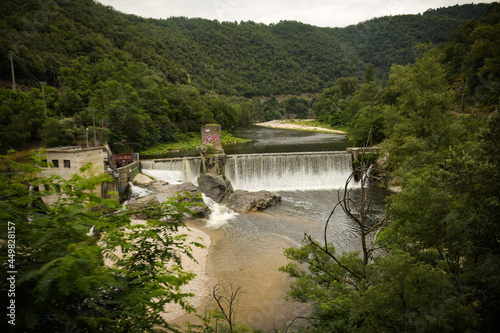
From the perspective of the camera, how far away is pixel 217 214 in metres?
19.7

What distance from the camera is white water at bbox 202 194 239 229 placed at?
18.2 m

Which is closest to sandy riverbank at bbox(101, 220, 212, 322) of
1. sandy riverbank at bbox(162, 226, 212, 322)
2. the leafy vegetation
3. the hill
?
sandy riverbank at bbox(162, 226, 212, 322)

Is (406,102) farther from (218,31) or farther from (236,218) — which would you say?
(218,31)

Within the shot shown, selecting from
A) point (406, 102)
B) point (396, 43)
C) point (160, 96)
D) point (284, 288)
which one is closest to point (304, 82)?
point (396, 43)

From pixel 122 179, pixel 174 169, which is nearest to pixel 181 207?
pixel 122 179

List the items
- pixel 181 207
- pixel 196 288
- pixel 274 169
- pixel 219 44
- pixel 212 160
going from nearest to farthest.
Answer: pixel 181 207 → pixel 196 288 → pixel 212 160 → pixel 274 169 → pixel 219 44

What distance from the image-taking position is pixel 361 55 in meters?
172

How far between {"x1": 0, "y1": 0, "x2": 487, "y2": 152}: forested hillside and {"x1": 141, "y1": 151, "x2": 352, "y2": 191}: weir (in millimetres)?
10063

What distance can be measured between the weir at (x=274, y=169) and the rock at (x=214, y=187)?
2.57 meters

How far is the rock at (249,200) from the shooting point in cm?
2034

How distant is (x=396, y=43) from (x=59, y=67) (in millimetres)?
174286

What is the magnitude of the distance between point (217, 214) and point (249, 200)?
2667mm

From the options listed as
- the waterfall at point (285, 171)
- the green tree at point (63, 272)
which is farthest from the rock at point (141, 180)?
the green tree at point (63, 272)

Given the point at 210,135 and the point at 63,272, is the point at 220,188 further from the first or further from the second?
the point at 63,272
